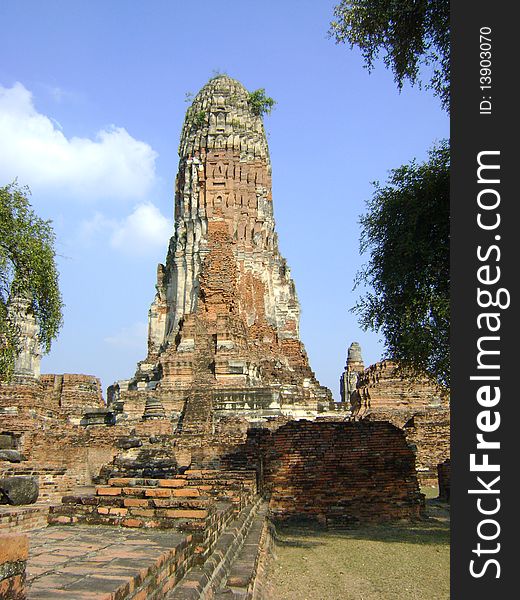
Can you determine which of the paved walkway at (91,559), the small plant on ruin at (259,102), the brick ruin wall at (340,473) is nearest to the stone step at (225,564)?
the paved walkway at (91,559)

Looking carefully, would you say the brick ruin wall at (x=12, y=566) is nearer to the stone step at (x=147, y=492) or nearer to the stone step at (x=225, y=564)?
the stone step at (x=225, y=564)

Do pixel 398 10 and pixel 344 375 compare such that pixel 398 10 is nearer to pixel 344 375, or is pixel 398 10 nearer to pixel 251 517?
pixel 251 517

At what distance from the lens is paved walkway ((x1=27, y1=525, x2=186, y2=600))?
252cm

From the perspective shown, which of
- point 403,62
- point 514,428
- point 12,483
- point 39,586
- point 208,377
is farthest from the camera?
point 208,377

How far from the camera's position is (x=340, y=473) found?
10.0 m

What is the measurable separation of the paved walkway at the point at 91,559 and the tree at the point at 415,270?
5780 mm

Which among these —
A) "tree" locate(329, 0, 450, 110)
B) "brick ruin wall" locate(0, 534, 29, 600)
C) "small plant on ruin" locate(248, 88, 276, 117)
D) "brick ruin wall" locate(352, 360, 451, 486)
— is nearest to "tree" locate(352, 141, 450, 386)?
"tree" locate(329, 0, 450, 110)

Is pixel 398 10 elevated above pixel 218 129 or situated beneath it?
situated beneath

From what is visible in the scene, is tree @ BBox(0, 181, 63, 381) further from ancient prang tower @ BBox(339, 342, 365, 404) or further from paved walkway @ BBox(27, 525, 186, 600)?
ancient prang tower @ BBox(339, 342, 365, 404)

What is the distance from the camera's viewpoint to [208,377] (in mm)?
20984

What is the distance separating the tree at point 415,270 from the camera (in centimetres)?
889

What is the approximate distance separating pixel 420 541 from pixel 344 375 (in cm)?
2723

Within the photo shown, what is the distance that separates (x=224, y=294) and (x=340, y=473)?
1450 centimetres

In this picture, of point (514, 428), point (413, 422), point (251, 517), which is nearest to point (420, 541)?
point (251, 517)
